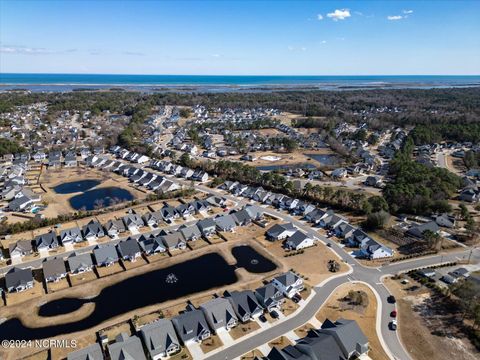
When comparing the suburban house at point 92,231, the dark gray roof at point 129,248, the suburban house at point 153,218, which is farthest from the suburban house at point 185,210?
the suburban house at point 92,231

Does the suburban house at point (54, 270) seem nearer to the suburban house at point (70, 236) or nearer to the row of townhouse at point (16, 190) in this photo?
the suburban house at point (70, 236)

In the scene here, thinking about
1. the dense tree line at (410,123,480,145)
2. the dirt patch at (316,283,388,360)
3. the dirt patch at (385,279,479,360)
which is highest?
the dense tree line at (410,123,480,145)

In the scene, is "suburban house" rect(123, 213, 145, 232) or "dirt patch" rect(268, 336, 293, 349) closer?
"dirt patch" rect(268, 336, 293, 349)

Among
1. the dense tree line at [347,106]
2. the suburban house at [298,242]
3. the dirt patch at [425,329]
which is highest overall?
the dense tree line at [347,106]

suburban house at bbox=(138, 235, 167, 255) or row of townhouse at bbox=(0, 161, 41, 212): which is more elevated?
row of townhouse at bbox=(0, 161, 41, 212)

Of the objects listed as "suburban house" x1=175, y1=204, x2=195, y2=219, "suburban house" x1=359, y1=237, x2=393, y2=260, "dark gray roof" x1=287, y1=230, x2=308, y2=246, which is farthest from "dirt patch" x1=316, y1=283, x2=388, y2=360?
"suburban house" x1=175, y1=204, x2=195, y2=219

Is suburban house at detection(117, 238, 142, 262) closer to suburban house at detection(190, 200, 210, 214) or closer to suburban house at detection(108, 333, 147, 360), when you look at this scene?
suburban house at detection(190, 200, 210, 214)

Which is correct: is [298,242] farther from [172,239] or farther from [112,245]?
[112,245]
